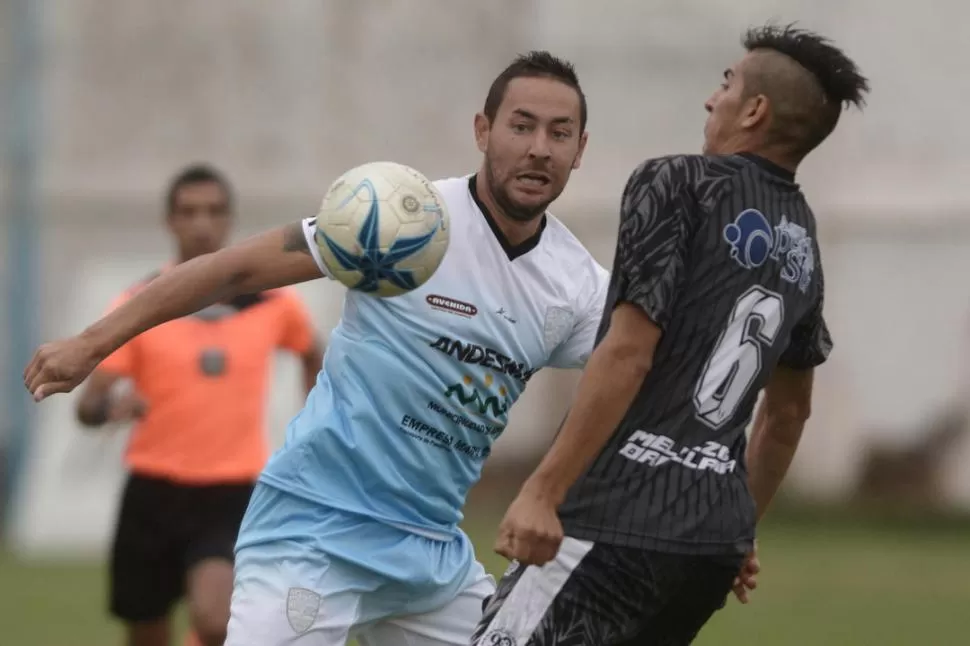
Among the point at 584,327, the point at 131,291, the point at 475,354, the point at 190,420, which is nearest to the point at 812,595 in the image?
the point at 190,420

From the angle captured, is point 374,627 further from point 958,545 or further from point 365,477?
point 958,545

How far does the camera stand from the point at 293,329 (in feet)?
28.3

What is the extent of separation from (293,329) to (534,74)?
11.7ft

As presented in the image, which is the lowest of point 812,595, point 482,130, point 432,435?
point 812,595

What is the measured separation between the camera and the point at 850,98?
4.56 meters

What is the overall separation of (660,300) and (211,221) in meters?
4.57

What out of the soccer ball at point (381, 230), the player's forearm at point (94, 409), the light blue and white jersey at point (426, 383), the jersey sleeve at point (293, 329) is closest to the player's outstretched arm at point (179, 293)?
the soccer ball at point (381, 230)


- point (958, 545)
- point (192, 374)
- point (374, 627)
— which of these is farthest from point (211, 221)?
point (958, 545)

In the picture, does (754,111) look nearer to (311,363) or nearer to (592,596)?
(592,596)

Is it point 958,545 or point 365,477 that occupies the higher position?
point 365,477

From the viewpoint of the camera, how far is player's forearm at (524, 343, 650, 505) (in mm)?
4113

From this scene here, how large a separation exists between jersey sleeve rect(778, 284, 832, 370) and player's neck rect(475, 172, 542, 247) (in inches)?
35.7

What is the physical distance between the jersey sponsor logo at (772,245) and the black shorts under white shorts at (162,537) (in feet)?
13.0

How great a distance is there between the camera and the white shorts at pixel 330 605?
4945 mm
